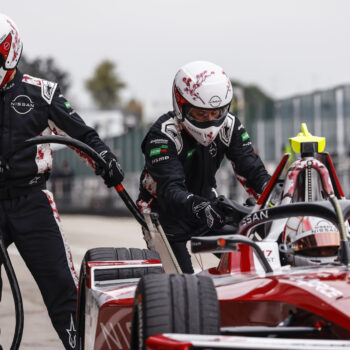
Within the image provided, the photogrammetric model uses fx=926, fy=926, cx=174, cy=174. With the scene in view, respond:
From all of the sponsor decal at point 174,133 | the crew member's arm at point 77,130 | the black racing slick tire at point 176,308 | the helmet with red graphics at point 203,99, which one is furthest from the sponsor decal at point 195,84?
the black racing slick tire at point 176,308

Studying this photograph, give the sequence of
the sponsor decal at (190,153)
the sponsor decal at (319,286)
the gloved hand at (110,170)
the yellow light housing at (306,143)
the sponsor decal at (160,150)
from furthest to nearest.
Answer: the sponsor decal at (190,153) < the sponsor decal at (160,150) < the gloved hand at (110,170) < the yellow light housing at (306,143) < the sponsor decal at (319,286)

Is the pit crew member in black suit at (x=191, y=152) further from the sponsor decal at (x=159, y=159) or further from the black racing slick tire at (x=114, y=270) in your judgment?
the black racing slick tire at (x=114, y=270)

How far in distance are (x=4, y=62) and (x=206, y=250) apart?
2198 mm

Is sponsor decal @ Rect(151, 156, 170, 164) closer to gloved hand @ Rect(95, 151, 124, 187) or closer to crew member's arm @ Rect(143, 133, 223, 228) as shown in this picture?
crew member's arm @ Rect(143, 133, 223, 228)

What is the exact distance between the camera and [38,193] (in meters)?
5.52

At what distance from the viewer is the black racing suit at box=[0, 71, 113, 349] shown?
5.43m

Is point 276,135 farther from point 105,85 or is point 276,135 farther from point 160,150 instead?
point 105,85

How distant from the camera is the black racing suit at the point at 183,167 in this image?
550cm

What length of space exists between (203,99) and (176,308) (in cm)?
222

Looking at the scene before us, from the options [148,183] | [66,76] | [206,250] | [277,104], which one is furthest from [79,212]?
[66,76]

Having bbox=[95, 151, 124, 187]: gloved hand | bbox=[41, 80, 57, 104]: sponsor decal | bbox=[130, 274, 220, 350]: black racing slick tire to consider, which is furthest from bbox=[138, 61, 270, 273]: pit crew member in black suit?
bbox=[130, 274, 220, 350]: black racing slick tire

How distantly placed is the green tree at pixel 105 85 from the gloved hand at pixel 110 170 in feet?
367

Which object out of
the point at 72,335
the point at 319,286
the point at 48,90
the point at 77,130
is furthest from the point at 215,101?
the point at 319,286

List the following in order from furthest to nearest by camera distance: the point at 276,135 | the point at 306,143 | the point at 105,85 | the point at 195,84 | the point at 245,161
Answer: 1. the point at 105,85
2. the point at 276,135
3. the point at 245,161
4. the point at 195,84
5. the point at 306,143
